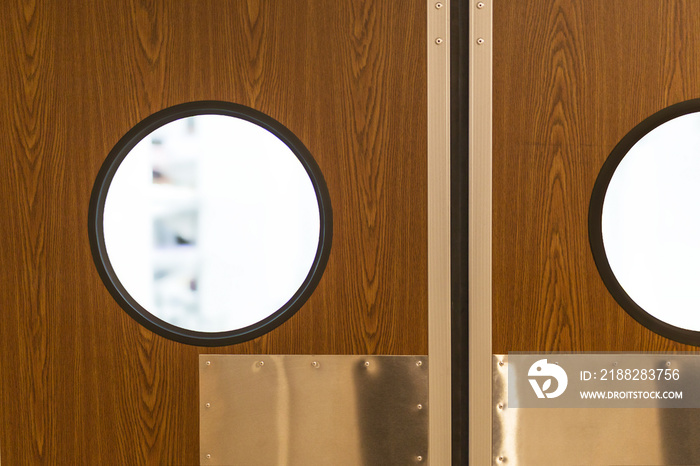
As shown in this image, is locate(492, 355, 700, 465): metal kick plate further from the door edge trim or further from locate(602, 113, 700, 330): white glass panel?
locate(602, 113, 700, 330): white glass panel

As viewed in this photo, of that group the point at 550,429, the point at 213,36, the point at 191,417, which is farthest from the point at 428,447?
the point at 213,36

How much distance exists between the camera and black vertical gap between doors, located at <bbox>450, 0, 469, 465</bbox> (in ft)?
3.56

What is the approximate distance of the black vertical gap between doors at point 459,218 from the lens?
3.56ft

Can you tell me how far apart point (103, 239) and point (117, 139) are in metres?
0.26

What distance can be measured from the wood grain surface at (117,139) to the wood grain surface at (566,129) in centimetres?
21

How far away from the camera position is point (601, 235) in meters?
1.06

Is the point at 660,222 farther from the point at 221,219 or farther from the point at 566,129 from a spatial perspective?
the point at 221,219

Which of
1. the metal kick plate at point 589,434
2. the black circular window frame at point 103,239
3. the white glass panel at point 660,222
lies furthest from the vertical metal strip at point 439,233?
the white glass panel at point 660,222

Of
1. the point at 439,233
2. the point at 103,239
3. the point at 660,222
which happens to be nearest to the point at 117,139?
the point at 103,239

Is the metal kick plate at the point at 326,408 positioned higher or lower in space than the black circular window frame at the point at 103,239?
lower

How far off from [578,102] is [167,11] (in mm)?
1040

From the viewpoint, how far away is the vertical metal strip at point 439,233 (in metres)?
1.07

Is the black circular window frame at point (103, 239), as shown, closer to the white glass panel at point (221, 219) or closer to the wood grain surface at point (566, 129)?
the white glass panel at point (221, 219)

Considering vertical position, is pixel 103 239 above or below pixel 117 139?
below
